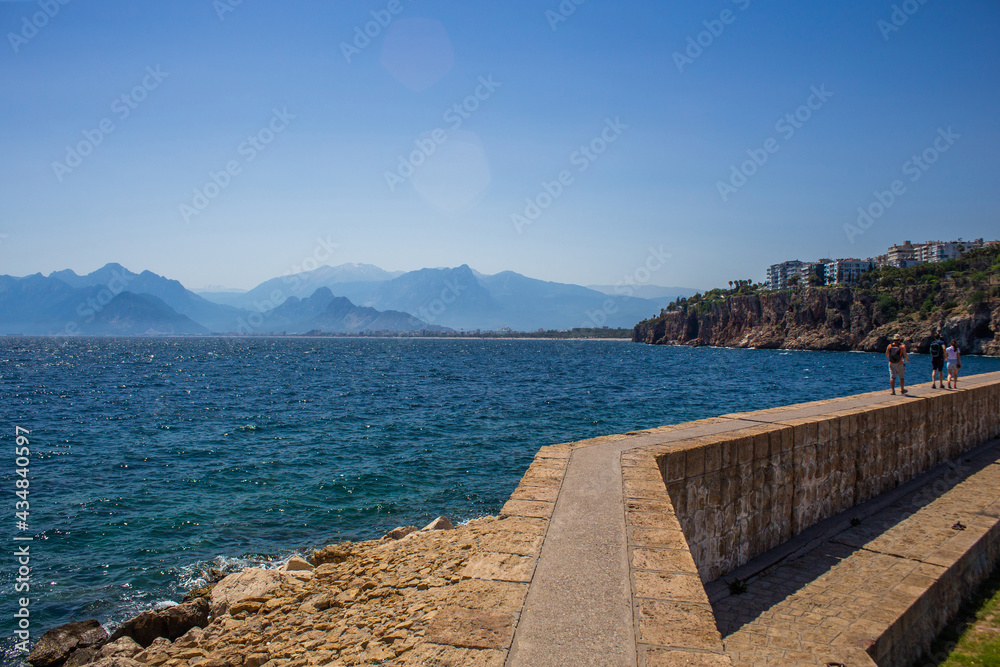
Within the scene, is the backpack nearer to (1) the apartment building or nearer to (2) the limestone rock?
(2) the limestone rock

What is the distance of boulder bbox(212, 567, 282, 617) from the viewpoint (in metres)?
7.28

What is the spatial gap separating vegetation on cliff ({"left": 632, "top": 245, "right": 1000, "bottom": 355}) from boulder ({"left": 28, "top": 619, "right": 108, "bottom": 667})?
106 meters

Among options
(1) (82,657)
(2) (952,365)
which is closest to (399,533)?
(1) (82,657)

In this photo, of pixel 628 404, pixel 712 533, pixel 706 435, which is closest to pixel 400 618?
pixel 712 533

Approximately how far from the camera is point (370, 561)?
21.3ft

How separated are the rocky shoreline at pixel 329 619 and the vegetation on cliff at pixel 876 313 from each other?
340 feet

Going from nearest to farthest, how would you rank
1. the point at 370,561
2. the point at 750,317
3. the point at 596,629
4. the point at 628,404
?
the point at 596,629
the point at 370,561
the point at 628,404
the point at 750,317

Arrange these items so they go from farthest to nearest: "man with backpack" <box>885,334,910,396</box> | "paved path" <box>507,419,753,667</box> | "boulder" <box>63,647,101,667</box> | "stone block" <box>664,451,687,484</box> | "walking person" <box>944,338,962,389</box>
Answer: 1. "walking person" <box>944,338,962,389</box>
2. "man with backpack" <box>885,334,910,396</box>
3. "boulder" <box>63,647,101,667</box>
4. "stone block" <box>664,451,687,484</box>
5. "paved path" <box>507,419,753,667</box>

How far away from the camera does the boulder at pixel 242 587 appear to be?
7281 millimetres

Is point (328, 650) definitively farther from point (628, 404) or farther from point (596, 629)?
point (628, 404)

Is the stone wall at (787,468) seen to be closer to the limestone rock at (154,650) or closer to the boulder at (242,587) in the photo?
the boulder at (242,587)

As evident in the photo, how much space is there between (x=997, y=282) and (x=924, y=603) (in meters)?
113

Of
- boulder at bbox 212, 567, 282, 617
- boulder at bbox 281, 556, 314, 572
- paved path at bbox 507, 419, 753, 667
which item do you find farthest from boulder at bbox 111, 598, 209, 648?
paved path at bbox 507, 419, 753, 667

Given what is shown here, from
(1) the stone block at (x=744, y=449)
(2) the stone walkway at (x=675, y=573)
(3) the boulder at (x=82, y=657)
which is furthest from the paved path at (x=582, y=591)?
(3) the boulder at (x=82, y=657)
